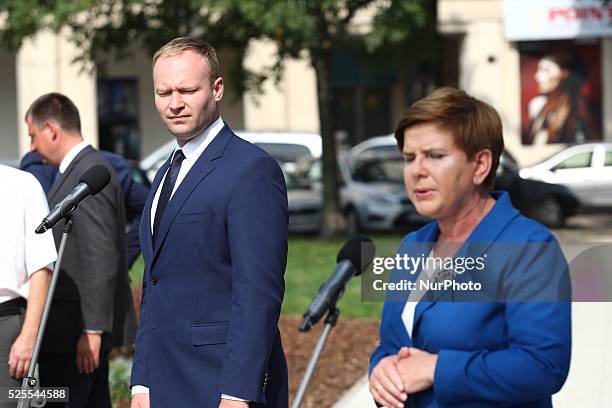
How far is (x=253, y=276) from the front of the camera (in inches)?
154

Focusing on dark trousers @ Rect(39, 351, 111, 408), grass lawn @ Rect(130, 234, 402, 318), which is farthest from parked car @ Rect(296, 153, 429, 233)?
dark trousers @ Rect(39, 351, 111, 408)

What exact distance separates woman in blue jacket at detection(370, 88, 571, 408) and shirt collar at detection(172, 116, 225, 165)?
3.28 feet

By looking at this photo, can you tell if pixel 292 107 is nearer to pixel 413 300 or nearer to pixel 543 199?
pixel 543 199

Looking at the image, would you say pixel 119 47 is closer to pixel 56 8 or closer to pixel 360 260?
pixel 56 8

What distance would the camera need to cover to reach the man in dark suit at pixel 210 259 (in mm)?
3908

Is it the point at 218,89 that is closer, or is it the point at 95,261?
the point at 218,89

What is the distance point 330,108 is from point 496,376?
18.7 metres

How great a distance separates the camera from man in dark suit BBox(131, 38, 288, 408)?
12.8ft

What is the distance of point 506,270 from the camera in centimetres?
321

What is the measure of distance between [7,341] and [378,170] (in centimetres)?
1802

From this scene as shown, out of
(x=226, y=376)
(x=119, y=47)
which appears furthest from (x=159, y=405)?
(x=119, y=47)

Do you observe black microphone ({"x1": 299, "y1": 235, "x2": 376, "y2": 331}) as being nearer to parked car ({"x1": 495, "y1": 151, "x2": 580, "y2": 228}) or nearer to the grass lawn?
the grass lawn

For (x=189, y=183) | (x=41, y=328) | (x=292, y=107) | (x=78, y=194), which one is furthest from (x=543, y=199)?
(x=189, y=183)

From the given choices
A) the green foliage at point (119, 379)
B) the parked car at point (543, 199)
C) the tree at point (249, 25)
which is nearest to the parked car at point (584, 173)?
the parked car at point (543, 199)
